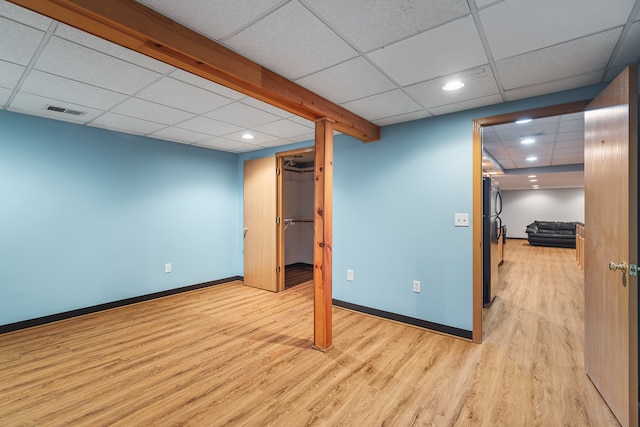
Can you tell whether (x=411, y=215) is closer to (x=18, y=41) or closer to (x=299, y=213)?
(x=18, y=41)

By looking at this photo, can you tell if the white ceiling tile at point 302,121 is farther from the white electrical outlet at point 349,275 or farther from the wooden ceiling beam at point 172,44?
the white electrical outlet at point 349,275

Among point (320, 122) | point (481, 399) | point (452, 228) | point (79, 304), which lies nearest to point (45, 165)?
point (79, 304)

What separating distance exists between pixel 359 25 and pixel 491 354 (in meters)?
2.75

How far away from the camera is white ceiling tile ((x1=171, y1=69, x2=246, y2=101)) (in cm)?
209

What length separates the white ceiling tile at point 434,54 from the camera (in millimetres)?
1585

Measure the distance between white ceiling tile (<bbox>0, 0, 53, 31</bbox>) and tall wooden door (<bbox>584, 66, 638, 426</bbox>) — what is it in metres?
3.14

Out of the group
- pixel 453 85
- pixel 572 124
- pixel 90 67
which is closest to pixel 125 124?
pixel 90 67

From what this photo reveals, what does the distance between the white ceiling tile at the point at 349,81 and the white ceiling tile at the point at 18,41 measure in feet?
5.22

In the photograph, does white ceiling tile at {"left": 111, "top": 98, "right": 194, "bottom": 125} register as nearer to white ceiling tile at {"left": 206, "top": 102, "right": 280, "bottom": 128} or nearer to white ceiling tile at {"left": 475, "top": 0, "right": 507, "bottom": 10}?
white ceiling tile at {"left": 206, "top": 102, "right": 280, "bottom": 128}

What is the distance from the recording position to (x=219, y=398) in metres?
1.89

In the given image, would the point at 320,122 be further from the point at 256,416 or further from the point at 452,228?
the point at 256,416

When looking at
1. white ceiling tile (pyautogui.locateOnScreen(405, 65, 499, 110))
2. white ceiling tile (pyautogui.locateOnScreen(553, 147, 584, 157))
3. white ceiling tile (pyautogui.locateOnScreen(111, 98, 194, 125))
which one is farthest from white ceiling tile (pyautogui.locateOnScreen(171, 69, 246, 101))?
white ceiling tile (pyautogui.locateOnScreen(553, 147, 584, 157))

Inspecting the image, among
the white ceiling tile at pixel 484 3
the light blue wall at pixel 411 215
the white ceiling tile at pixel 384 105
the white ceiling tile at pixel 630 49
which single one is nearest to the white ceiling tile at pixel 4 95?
the white ceiling tile at pixel 384 105

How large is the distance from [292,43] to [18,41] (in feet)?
5.24
